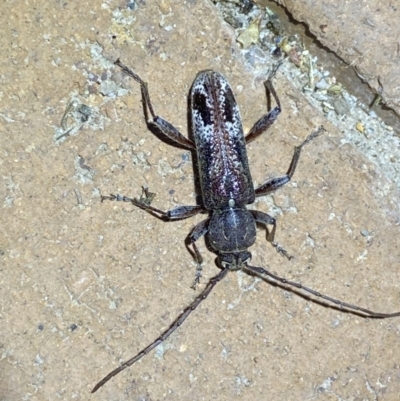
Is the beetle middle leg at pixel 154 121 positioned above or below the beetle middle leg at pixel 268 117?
below

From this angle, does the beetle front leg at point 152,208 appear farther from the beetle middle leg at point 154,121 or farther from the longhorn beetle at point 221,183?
the beetle middle leg at point 154,121

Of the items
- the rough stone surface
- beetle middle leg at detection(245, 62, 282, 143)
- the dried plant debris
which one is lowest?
beetle middle leg at detection(245, 62, 282, 143)

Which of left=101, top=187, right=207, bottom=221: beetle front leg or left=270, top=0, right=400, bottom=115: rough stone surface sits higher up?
left=270, top=0, right=400, bottom=115: rough stone surface

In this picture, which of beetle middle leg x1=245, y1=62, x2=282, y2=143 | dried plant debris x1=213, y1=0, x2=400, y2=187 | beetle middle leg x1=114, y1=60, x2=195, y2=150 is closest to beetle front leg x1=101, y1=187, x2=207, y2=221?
beetle middle leg x1=114, y1=60, x2=195, y2=150

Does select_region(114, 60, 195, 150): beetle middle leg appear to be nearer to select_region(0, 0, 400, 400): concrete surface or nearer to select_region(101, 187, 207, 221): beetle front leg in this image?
select_region(0, 0, 400, 400): concrete surface

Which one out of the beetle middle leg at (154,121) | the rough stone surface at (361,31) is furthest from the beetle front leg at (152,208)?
the rough stone surface at (361,31)

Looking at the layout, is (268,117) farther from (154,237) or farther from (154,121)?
(154,237)
